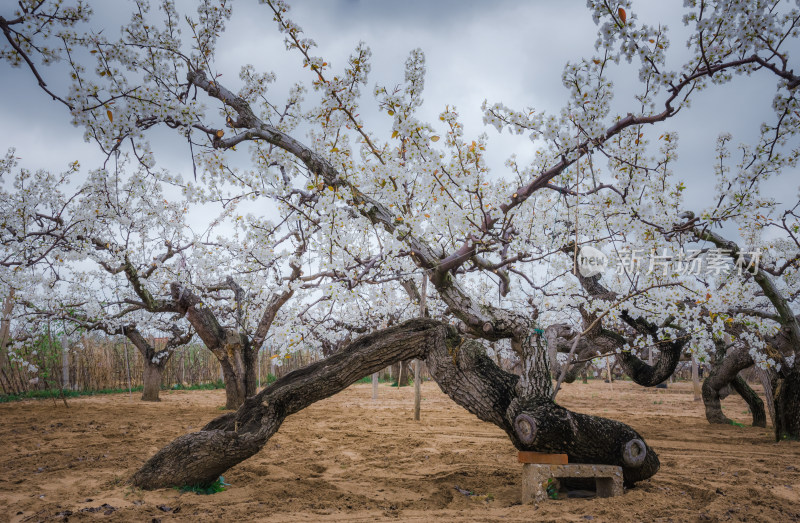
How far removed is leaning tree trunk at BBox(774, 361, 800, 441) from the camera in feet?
22.3

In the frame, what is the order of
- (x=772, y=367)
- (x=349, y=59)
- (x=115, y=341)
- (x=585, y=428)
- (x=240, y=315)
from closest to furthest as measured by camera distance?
(x=585, y=428)
(x=349, y=59)
(x=772, y=367)
(x=240, y=315)
(x=115, y=341)

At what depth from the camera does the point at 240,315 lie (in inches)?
396

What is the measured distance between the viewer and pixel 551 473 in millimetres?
3656

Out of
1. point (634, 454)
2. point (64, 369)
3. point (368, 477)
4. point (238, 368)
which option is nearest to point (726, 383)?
point (634, 454)

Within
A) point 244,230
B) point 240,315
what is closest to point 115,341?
point 240,315

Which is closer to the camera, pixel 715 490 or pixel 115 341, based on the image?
pixel 715 490

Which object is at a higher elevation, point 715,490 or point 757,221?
point 757,221

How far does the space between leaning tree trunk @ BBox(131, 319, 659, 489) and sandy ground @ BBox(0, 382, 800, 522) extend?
245 millimetres

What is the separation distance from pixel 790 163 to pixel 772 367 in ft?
14.6

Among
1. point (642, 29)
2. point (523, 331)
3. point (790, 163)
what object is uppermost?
point (642, 29)

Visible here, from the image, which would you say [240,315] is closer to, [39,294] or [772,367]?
[39,294]

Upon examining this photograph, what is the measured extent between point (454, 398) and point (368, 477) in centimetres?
123

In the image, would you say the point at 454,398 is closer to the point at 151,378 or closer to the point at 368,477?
the point at 368,477

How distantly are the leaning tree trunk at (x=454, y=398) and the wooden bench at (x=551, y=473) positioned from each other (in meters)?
0.07
